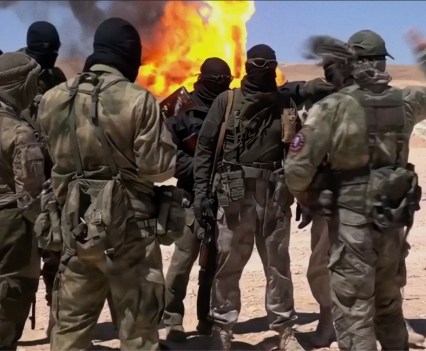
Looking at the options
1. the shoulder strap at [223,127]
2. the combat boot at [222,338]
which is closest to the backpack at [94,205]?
the shoulder strap at [223,127]

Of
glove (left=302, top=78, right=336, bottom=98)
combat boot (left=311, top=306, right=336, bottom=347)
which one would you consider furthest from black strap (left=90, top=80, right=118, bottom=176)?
combat boot (left=311, top=306, right=336, bottom=347)

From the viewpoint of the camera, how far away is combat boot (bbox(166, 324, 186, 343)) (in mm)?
6254

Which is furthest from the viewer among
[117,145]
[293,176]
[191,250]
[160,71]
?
[160,71]

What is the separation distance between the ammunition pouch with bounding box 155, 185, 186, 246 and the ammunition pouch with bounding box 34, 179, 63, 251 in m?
0.58

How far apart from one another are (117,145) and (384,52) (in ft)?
5.57

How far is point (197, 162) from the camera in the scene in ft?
19.1

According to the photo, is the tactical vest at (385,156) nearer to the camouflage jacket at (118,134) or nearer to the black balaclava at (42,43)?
the camouflage jacket at (118,134)

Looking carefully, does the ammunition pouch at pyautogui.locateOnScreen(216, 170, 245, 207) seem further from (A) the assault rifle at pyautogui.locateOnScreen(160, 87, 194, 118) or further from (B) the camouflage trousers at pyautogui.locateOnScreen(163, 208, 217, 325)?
(A) the assault rifle at pyautogui.locateOnScreen(160, 87, 194, 118)

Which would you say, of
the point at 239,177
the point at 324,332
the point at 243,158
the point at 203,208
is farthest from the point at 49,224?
the point at 324,332

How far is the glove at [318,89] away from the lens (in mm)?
5813

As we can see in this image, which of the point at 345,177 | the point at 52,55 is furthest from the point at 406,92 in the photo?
the point at 52,55

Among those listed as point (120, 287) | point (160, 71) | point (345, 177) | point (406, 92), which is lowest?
point (120, 287)

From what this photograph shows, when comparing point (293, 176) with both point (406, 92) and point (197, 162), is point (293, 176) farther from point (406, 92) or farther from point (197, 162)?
point (197, 162)

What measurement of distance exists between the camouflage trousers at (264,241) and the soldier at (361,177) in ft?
3.27
